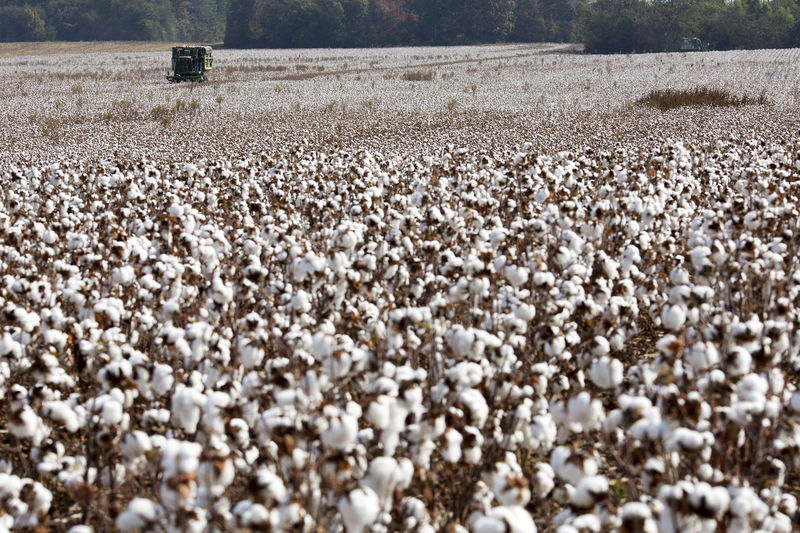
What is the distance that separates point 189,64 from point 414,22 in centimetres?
6369

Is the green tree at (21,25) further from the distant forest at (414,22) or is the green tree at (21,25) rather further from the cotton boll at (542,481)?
the cotton boll at (542,481)

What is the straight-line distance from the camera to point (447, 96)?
24547 mm

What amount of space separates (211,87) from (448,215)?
2647cm

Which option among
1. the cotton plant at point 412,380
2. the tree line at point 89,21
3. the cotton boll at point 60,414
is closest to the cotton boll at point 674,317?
the cotton plant at point 412,380

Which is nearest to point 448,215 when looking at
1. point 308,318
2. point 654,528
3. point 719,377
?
point 308,318

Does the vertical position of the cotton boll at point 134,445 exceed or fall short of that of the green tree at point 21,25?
it falls short

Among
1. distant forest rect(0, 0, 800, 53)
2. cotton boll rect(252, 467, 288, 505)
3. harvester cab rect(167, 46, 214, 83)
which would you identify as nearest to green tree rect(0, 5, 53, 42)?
distant forest rect(0, 0, 800, 53)

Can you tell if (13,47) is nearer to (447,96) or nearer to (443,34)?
(443,34)

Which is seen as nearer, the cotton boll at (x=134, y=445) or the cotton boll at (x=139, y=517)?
the cotton boll at (x=139, y=517)

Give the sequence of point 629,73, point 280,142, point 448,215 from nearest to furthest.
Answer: point 448,215, point 280,142, point 629,73

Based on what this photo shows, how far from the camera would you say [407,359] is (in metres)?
3.49

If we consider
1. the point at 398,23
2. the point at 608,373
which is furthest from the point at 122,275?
the point at 398,23

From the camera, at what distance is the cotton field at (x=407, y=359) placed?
2.29 metres

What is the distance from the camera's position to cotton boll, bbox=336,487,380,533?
6.60 ft
